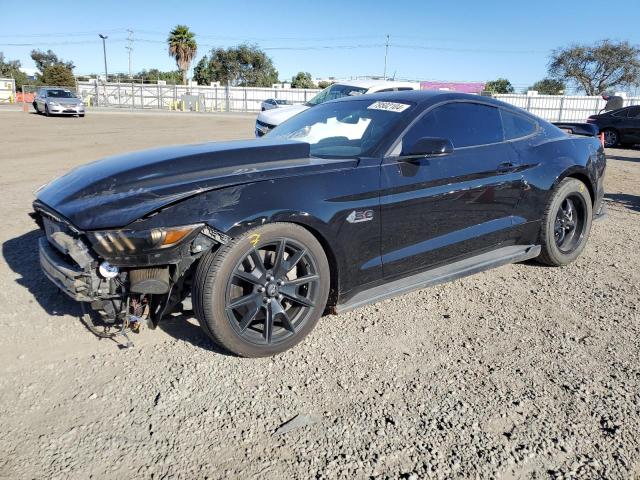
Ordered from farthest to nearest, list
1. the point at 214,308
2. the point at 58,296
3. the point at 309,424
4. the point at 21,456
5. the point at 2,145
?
1. the point at 2,145
2. the point at 58,296
3. the point at 214,308
4. the point at 309,424
5. the point at 21,456

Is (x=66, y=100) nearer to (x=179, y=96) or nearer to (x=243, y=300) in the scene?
(x=179, y=96)

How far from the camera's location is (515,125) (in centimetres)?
440

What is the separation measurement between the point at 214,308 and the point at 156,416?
591mm

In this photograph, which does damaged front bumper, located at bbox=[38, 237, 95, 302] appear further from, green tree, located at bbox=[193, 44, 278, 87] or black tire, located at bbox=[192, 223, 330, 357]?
green tree, located at bbox=[193, 44, 278, 87]

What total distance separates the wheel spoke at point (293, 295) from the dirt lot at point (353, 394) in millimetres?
329

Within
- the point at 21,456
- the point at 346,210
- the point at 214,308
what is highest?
the point at 346,210

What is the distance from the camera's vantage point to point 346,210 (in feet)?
10.4

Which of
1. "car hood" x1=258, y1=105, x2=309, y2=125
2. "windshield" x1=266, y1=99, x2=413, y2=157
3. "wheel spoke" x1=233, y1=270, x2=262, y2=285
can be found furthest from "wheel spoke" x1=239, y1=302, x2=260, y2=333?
"car hood" x1=258, y1=105, x2=309, y2=125

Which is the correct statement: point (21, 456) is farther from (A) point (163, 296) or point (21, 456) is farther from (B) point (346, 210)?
(B) point (346, 210)

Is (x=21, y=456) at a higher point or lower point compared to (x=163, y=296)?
lower

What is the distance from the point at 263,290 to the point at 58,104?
2741cm

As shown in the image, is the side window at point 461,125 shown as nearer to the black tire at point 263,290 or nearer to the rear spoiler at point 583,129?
the black tire at point 263,290

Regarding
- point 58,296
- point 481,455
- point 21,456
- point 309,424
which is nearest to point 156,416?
point 21,456

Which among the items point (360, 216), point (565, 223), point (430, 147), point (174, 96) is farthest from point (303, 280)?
point (174, 96)
